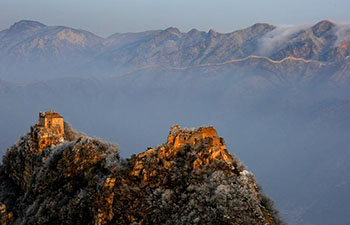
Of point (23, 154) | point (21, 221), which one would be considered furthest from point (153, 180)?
point (23, 154)

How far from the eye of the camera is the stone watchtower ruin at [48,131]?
49906 millimetres

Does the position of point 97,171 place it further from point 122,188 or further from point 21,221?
point 21,221

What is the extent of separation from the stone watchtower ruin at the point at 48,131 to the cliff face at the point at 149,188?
8.03 m

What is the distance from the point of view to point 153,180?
29.3 m

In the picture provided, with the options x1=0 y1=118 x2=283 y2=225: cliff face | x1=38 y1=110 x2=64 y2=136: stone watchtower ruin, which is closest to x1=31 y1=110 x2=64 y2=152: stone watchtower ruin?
x1=38 y1=110 x2=64 y2=136: stone watchtower ruin

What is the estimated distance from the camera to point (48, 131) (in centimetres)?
5350

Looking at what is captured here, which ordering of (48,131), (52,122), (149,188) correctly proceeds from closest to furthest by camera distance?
(149,188) < (48,131) < (52,122)

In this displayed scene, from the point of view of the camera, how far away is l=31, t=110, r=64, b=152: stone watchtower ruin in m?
49.9

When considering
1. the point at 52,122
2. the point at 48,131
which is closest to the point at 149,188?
the point at 48,131

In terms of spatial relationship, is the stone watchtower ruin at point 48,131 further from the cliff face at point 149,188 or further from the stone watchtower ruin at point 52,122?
the cliff face at point 149,188

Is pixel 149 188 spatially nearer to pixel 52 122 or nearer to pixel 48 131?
pixel 48 131

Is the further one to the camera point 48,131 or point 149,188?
point 48,131

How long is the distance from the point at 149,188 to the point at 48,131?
30.1m

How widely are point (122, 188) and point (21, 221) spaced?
53.3ft
